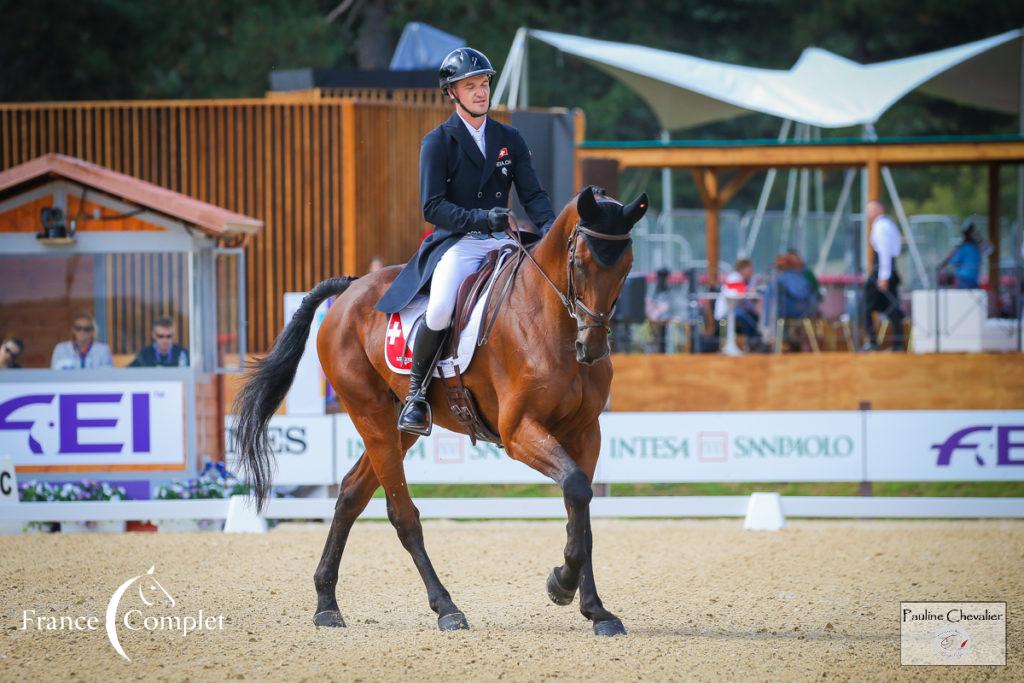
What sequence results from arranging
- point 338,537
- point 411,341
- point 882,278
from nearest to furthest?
point 411,341 → point 338,537 → point 882,278

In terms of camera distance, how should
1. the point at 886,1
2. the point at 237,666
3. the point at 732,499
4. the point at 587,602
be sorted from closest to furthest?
the point at 237,666, the point at 587,602, the point at 732,499, the point at 886,1

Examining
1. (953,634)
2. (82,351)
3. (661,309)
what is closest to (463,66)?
(953,634)

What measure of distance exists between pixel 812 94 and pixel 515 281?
1633 cm

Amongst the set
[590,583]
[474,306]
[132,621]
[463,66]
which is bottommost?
[132,621]

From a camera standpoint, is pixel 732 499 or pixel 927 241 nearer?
pixel 732 499

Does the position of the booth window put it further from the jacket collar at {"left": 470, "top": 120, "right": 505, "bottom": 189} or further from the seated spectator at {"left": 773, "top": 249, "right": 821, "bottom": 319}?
the seated spectator at {"left": 773, "top": 249, "right": 821, "bottom": 319}

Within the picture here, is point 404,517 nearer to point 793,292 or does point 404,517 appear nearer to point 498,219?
point 498,219

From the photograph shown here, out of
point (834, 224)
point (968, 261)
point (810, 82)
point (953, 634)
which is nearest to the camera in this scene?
point (953, 634)

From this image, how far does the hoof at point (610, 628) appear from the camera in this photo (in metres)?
7.00

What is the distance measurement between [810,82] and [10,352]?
15.2m

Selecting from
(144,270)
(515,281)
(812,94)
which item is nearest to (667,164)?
(812,94)

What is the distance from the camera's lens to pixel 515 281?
7.20 m

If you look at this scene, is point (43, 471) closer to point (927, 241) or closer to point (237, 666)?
point (237, 666)

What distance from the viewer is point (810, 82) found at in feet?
76.2
